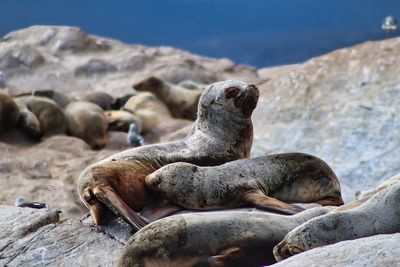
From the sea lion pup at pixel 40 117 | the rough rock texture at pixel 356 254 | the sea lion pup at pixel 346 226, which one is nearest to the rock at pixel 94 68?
the sea lion pup at pixel 40 117

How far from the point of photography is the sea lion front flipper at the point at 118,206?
13.3ft

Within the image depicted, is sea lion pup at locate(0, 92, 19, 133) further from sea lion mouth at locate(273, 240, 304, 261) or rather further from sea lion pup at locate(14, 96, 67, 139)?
sea lion mouth at locate(273, 240, 304, 261)

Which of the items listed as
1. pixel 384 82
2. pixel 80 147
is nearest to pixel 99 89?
pixel 80 147

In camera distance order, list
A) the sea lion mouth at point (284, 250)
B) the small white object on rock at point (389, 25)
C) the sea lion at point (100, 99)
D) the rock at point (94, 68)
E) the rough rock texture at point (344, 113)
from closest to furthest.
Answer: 1. the sea lion mouth at point (284, 250)
2. the rough rock texture at point (344, 113)
3. the small white object on rock at point (389, 25)
4. the sea lion at point (100, 99)
5. the rock at point (94, 68)

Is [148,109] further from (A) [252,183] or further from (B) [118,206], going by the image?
(B) [118,206]

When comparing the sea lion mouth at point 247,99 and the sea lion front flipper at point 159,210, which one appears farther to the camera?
the sea lion mouth at point 247,99

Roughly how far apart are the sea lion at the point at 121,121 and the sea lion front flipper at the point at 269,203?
580 centimetres

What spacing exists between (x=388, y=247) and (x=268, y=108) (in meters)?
5.23

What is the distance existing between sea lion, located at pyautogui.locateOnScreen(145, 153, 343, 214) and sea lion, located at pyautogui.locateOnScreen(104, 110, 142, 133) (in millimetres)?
5614

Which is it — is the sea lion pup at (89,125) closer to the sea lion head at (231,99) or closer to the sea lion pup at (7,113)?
the sea lion pup at (7,113)

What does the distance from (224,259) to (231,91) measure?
1.39 meters

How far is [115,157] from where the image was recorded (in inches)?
178

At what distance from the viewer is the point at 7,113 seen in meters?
9.26

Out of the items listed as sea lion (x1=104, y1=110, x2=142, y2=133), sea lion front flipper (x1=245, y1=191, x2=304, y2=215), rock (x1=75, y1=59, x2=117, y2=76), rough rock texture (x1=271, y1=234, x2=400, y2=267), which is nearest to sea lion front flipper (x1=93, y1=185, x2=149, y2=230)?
sea lion front flipper (x1=245, y1=191, x2=304, y2=215)
